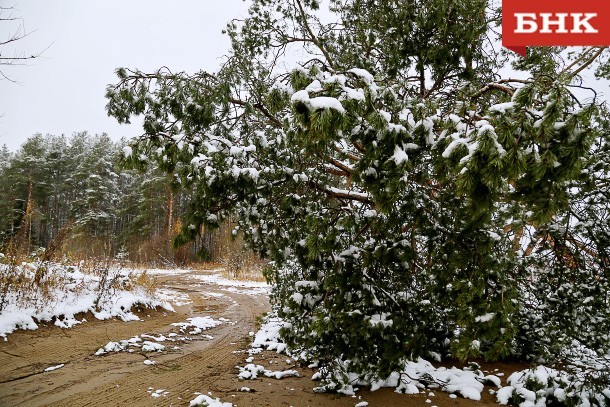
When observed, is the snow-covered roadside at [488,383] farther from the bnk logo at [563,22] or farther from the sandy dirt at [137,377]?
the bnk logo at [563,22]

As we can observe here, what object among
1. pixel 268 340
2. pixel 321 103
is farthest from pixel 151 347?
pixel 321 103

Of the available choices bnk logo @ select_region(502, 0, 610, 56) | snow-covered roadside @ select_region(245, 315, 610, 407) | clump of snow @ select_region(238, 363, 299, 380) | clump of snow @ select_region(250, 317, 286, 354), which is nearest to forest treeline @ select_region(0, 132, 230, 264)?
clump of snow @ select_region(250, 317, 286, 354)

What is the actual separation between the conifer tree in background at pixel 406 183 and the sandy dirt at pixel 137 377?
0.77 m

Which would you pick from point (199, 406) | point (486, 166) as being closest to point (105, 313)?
point (199, 406)

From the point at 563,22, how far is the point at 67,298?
9492 millimetres

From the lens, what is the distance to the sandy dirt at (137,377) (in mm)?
3770

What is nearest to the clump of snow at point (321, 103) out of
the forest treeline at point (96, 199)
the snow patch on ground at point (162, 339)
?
the snow patch on ground at point (162, 339)

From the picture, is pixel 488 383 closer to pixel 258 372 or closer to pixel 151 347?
pixel 258 372

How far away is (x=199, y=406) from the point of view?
370 cm

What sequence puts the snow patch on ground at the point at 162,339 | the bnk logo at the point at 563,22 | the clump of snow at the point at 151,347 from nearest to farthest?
the bnk logo at the point at 563,22 → the snow patch on ground at the point at 162,339 → the clump of snow at the point at 151,347

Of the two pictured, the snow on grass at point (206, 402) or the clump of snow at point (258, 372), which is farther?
the clump of snow at point (258, 372)

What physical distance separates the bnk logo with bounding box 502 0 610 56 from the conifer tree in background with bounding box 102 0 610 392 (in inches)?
21.3

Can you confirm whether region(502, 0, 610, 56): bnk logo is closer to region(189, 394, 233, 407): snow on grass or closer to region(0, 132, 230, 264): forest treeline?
region(189, 394, 233, 407): snow on grass

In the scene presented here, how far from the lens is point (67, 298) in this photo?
22.7 ft
